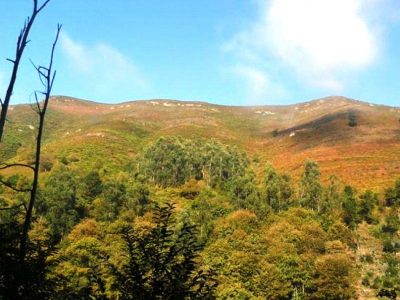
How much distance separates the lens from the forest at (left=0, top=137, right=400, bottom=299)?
14570mm

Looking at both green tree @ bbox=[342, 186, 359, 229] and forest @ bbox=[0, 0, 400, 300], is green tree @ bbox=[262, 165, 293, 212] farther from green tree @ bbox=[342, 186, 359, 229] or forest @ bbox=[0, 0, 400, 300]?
green tree @ bbox=[342, 186, 359, 229]

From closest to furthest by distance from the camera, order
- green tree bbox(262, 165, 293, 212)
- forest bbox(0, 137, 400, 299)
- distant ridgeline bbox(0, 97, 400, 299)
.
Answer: distant ridgeline bbox(0, 97, 400, 299) → forest bbox(0, 137, 400, 299) → green tree bbox(262, 165, 293, 212)

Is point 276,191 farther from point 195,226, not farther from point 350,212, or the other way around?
point 195,226

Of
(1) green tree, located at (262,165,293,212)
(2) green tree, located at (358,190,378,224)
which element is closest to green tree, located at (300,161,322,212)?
(1) green tree, located at (262,165,293,212)

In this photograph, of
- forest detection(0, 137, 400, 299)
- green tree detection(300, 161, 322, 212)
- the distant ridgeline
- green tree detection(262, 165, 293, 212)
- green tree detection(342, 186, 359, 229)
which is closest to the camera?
the distant ridgeline

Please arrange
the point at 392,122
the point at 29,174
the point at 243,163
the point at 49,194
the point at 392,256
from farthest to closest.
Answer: the point at 392,122
the point at 243,163
the point at 29,174
the point at 49,194
the point at 392,256

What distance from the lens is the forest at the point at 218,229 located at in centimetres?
1457

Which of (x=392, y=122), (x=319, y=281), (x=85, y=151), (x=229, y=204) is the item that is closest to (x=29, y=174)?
(x=85, y=151)

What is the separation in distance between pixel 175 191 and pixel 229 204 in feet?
67.2

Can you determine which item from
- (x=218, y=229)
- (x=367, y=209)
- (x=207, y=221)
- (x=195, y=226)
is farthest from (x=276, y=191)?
(x=195, y=226)

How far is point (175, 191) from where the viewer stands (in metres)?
118

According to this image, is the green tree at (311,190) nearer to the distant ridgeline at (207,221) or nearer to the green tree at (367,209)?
the distant ridgeline at (207,221)

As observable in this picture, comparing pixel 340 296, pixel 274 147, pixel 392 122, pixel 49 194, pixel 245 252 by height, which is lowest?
pixel 340 296

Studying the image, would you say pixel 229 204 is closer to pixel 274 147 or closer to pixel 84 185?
pixel 84 185
